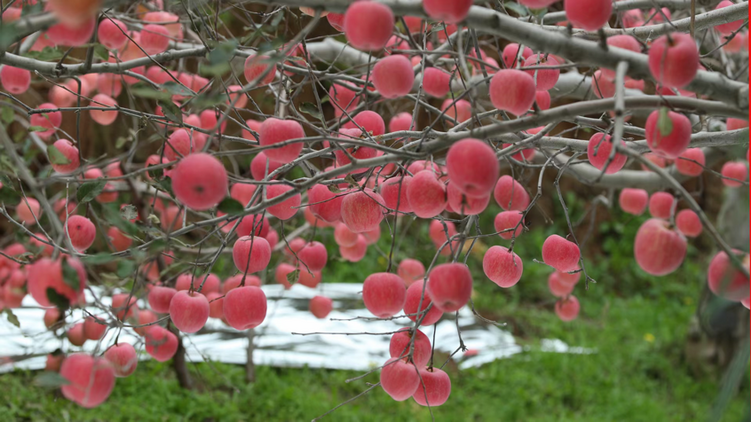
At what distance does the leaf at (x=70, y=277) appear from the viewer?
562 mm

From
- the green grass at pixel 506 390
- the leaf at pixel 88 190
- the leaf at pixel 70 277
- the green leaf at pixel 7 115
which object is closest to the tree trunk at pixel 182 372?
the green grass at pixel 506 390

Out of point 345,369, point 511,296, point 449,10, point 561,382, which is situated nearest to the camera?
point 449,10

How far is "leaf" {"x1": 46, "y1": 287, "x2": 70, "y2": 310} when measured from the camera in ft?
1.91

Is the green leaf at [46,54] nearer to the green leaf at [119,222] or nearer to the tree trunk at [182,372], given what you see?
the green leaf at [119,222]

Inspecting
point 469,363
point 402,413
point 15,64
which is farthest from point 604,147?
point 469,363

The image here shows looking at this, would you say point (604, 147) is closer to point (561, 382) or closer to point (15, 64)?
point (15, 64)

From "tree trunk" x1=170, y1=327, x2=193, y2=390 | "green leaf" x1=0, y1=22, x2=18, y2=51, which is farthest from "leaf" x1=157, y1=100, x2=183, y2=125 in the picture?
"tree trunk" x1=170, y1=327, x2=193, y2=390

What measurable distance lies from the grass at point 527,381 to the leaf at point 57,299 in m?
0.52

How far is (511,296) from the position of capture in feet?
12.0

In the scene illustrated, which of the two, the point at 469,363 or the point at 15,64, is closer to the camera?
the point at 15,64

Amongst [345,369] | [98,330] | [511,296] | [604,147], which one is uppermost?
[604,147]

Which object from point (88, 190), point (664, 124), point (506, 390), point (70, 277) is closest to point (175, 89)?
point (88, 190)

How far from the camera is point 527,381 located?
2490 millimetres

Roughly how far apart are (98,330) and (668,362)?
2666mm
